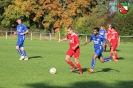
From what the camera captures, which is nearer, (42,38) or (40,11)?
(42,38)

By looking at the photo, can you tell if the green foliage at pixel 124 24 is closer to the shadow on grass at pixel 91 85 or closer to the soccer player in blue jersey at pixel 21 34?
the soccer player in blue jersey at pixel 21 34

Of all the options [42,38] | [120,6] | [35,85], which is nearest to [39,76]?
[35,85]

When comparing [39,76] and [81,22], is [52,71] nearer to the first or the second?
[39,76]

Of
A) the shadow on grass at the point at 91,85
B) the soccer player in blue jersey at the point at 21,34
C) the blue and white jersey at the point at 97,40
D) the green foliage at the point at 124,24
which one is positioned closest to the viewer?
the shadow on grass at the point at 91,85

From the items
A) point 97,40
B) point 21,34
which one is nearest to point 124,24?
point 21,34

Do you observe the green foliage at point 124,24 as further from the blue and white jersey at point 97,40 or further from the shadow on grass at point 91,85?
the shadow on grass at point 91,85

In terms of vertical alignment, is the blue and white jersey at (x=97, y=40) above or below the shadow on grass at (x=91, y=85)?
above

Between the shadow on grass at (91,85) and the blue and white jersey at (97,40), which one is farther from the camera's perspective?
the blue and white jersey at (97,40)

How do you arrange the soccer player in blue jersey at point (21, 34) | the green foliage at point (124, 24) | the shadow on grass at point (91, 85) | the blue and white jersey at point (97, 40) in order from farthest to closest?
the green foliage at point (124, 24) < the soccer player in blue jersey at point (21, 34) < the blue and white jersey at point (97, 40) < the shadow on grass at point (91, 85)

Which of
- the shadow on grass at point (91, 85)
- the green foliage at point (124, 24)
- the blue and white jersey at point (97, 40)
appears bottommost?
the green foliage at point (124, 24)

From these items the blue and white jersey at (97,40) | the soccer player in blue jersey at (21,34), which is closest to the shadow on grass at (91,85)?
the blue and white jersey at (97,40)

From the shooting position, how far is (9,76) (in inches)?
500

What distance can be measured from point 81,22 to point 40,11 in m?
8.06

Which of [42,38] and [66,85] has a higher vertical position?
[66,85]
